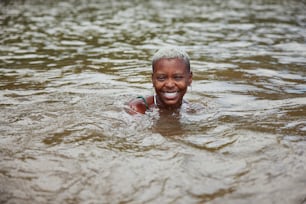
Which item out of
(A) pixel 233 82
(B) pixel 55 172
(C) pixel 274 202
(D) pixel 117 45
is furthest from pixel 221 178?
(D) pixel 117 45

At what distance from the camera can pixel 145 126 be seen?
390 cm

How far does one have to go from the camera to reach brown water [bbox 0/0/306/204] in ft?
8.26

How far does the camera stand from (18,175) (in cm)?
269

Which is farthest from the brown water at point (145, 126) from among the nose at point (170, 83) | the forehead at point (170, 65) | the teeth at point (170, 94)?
the forehead at point (170, 65)

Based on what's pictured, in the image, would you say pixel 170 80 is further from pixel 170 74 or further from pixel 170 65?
pixel 170 65

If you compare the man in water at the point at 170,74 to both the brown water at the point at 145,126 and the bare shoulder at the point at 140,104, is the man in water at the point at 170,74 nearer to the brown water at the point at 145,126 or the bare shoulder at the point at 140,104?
the bare shoulder at the point at 140,104

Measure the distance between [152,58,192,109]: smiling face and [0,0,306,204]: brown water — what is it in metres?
0.27

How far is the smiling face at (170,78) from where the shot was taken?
163 inches

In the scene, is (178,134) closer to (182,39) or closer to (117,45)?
(117,45)

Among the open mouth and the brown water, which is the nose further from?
the brown water

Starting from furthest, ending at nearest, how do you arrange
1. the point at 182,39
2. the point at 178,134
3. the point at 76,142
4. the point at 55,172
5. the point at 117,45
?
the point at 182,39 < the point at 117,45 < the point at 178,134 < the point at 76,142 < the point at 55,172

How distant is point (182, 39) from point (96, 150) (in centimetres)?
707

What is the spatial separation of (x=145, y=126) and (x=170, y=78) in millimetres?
709

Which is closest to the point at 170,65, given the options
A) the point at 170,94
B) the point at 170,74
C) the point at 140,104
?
the point at 170,74
